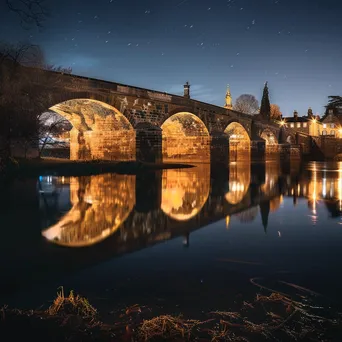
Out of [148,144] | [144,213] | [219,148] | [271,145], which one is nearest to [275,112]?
[271,145]

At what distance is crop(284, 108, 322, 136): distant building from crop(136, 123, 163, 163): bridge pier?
6864 cm

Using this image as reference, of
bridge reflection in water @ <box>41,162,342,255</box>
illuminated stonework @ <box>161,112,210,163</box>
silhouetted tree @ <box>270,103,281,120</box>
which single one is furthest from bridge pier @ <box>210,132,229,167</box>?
silhouetted tree @ <box>270,103,281,120</box>

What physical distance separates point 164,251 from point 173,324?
2153mm

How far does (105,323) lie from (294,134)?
64.9 metres

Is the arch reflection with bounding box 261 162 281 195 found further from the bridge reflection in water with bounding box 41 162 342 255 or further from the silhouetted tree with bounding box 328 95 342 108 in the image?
the silhouetted tree with bounding box 328 95 342 108

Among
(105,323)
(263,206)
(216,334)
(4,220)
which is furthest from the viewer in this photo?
(263,206)

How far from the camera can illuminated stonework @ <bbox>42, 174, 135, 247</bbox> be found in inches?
223

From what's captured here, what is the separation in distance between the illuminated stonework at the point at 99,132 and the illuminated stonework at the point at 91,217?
12384 mm

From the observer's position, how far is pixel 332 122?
88750 millimetres

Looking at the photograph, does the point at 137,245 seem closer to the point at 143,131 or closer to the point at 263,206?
the point at 263,206

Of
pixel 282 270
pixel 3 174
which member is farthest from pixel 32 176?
pixel 282 270

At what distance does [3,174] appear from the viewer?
15.5 m

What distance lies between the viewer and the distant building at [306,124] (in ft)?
281

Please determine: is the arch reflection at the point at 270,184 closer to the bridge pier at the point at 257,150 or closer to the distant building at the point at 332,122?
the bridge pier at the point at 257,150
